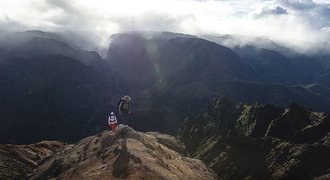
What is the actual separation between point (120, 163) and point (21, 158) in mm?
48539

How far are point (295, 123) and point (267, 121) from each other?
800 inches

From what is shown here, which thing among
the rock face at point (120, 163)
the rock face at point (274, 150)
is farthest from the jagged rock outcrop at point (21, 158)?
the rock face at point (274, 150)

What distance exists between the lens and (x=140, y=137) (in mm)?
72312

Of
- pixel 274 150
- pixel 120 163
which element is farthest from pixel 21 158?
pixel 274 150

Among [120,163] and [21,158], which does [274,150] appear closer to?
[120,163]

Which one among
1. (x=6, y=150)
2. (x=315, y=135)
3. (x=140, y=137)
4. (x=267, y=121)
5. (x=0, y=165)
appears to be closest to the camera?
(x=140, y=137)

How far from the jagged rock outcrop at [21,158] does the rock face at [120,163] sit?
0.84 meters

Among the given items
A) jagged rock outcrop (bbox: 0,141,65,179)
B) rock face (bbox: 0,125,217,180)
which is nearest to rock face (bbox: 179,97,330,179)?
rock face (bbox: 0,125,217,180)

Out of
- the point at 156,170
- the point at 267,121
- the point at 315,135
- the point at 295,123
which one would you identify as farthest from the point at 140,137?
the point at 267,121

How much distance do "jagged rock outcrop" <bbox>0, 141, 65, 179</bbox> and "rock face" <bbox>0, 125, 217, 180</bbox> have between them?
84 cm

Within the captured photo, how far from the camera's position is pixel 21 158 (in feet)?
316

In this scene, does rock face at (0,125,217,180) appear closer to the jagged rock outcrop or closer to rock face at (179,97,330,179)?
the jagged rock outcrop

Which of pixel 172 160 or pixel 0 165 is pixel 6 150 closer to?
pixel 0 165

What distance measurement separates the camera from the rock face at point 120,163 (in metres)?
52.9
